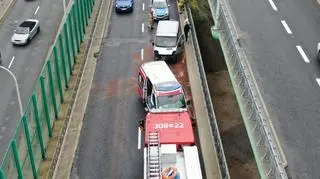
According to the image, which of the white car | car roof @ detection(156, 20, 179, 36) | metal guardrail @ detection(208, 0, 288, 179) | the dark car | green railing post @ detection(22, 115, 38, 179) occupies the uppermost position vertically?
metal guardrail @ detection(208, 0, 288, 179)

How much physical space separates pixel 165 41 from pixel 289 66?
44.4 feet

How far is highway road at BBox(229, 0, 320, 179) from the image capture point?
21.8 m

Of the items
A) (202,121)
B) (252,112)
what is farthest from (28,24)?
(252,112)

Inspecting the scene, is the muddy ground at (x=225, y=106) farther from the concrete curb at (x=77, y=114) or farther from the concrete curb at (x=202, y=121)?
the concrete curb at (x=77, y=114)

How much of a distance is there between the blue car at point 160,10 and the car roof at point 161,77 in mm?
13424

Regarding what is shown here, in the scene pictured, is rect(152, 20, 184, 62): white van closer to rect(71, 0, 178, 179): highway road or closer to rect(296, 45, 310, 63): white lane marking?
rect(71, 0, 178, 179): highway road

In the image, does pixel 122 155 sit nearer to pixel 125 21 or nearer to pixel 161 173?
pixel 161 173

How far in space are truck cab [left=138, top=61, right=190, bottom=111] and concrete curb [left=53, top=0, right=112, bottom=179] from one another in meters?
4.18

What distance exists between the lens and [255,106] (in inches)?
813

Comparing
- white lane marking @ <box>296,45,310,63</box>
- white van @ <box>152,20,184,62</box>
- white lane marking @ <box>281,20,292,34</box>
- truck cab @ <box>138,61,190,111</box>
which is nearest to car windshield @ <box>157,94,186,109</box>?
truck cab @ <box>138,61,190,111</box>

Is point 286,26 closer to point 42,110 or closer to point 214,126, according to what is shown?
point 214,126

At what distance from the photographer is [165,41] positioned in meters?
39.4

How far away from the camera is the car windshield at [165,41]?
128 feet

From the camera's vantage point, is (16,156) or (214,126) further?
(214,126)
